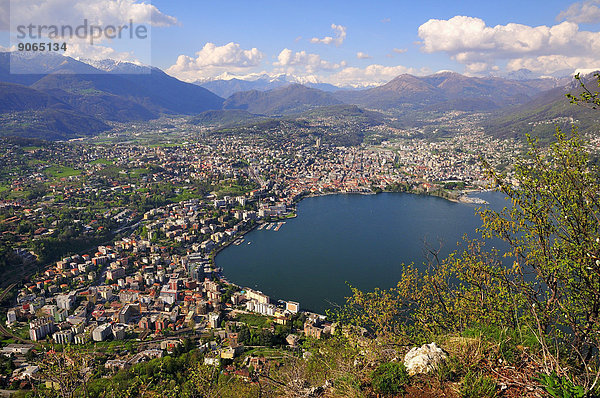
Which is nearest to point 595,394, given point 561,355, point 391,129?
point 561,355

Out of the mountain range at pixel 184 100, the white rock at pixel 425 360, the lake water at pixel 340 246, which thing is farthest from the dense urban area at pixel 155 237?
the mountain range at pixel 184 100

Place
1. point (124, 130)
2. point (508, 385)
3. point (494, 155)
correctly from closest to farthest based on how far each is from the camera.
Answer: point (508, 385), point (494, 155), point (124, 130)

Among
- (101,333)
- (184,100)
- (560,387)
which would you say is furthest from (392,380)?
(184,100)

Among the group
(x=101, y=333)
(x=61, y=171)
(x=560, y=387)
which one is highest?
(x=560, y=387)

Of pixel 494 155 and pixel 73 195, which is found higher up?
pixel 494 155

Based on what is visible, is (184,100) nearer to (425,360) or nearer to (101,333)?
(101,333)

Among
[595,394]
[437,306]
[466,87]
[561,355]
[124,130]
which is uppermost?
[466,87]

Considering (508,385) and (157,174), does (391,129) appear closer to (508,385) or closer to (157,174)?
(157,174)

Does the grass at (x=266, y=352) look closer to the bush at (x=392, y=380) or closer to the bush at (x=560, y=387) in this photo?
the bush at (x=392, y=380)
